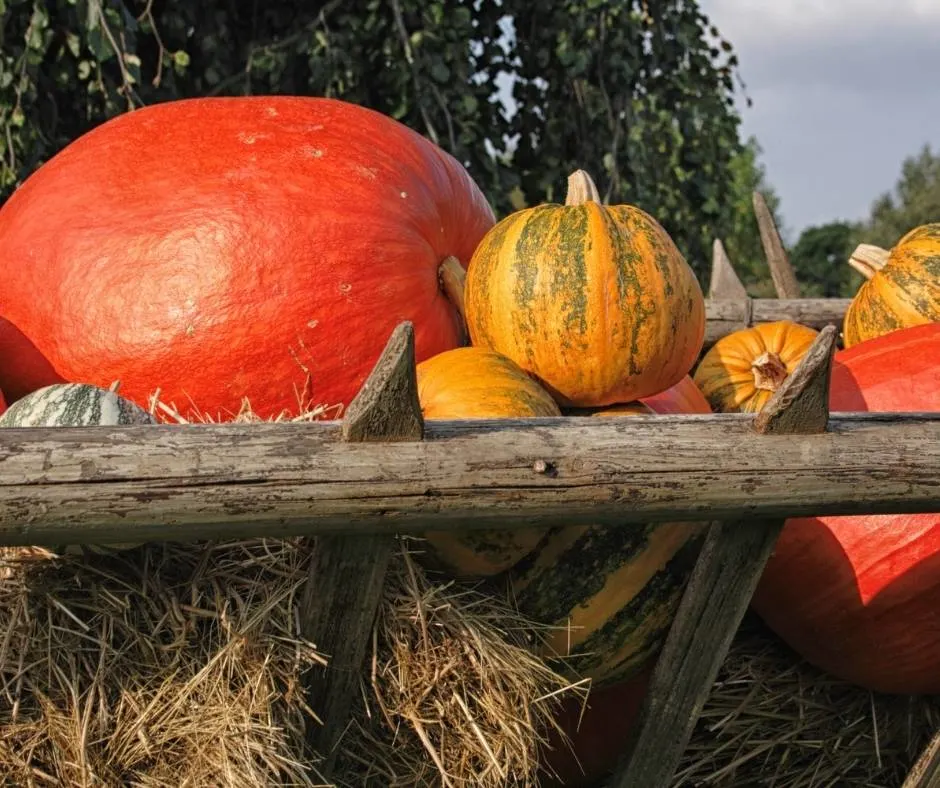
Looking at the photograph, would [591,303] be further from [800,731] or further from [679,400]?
[800,731]

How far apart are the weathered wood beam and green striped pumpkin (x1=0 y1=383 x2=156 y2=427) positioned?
1.95 metres

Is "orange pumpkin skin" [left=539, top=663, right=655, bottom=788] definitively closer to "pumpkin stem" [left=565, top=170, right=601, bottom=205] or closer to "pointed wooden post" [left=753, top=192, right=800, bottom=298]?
"pumpkin stem" [left=565, top=170, right=601, bottom=205]

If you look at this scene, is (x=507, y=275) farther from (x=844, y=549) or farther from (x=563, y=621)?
(x=844, y=549)

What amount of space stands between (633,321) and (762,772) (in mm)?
905

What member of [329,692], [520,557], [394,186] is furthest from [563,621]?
[394,186]

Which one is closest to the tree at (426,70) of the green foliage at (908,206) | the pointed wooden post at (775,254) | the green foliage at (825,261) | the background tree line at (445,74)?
the background tree line at (445,74)

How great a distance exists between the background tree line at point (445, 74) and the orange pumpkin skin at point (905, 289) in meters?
3.05

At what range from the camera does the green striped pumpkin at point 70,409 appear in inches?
62.6

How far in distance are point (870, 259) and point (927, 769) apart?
3.96 feet

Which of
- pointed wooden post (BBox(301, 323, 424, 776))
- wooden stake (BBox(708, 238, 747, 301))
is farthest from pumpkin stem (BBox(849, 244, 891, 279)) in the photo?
pointed wooden post (BBox(301, 323, 424, 776))

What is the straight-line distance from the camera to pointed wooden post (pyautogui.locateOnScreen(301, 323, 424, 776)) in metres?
1.32

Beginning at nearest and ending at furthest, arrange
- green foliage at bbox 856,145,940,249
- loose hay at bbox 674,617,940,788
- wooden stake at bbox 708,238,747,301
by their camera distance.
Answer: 1. loose hay at bbox 674,617,940,788
2. wooden stake at bbox 708,238,747,301
3. green foliage at bbox 856,145,940,249

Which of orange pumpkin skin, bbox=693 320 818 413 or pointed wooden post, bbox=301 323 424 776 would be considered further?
orange pumpkin skin, bbox=693 320 818 413

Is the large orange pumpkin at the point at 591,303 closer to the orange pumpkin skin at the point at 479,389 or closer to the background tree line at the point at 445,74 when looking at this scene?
the orange pumpkin skin at the point at 479,389
